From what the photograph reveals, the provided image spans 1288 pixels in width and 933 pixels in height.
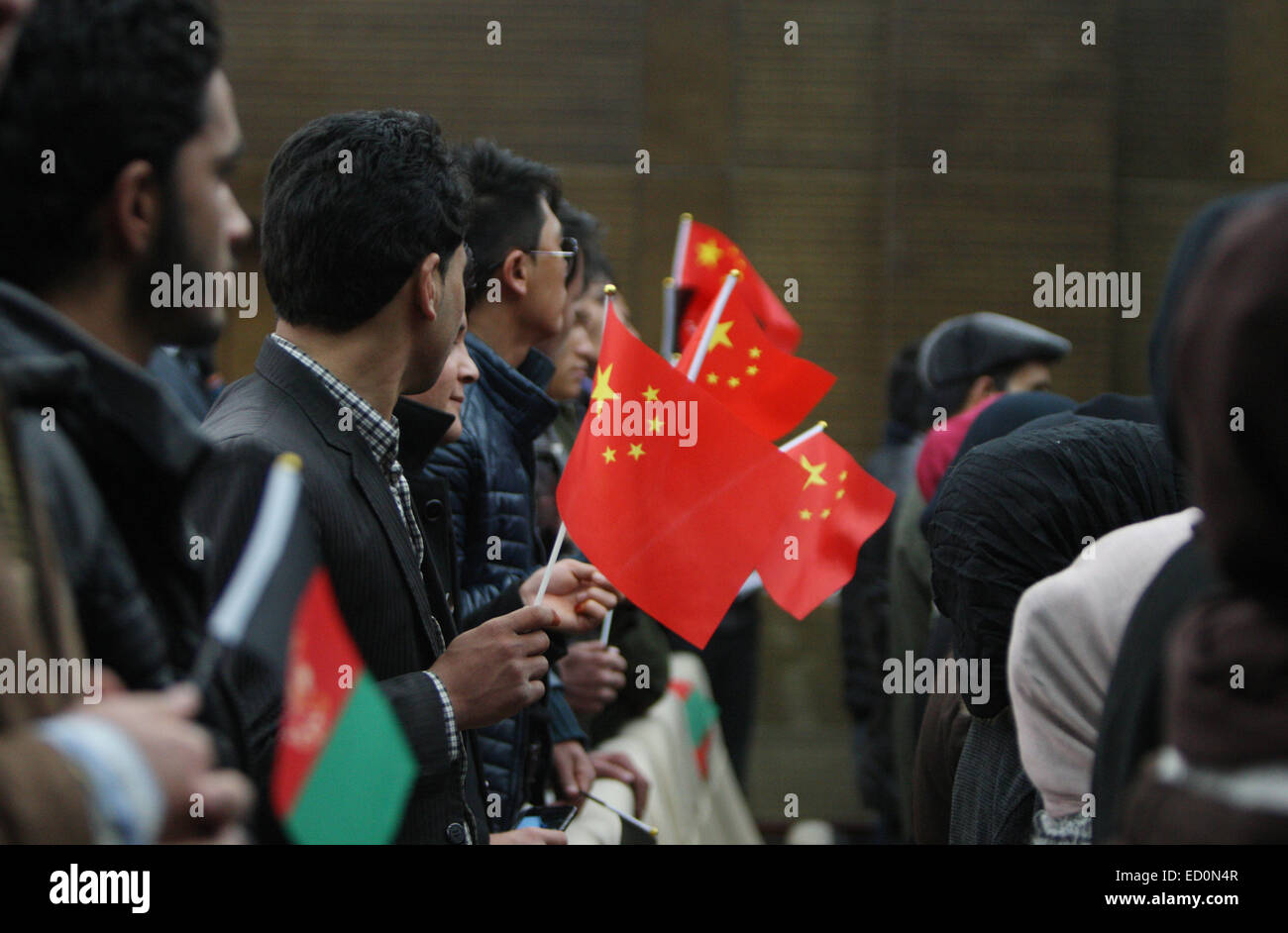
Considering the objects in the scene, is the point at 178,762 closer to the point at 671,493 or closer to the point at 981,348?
Result: the point at 671,493

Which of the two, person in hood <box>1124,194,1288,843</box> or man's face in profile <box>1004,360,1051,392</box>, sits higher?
man's face in profile <box>1004,360,1051,392</box>

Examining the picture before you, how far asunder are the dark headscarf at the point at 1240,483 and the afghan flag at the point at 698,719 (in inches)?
194

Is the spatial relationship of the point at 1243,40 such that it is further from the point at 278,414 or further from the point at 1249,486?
the point at 1249,486

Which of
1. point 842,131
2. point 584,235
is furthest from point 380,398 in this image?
point 842,131

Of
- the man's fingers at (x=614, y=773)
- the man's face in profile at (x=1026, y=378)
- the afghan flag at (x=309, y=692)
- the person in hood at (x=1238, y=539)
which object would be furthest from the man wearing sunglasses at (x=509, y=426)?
the man's face in profile at (x=1026, y=378)

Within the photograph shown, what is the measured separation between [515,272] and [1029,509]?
149cm

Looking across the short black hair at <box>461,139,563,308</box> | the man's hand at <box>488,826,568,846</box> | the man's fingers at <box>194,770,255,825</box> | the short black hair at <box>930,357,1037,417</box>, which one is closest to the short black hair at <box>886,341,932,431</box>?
the short black hair at <box>930,357,1037,417</box>

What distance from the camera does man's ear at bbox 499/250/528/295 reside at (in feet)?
11.9

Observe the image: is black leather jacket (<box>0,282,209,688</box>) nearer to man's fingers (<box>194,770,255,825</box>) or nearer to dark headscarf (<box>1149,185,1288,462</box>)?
man's fingers (<box>194,770,255,825</box>)

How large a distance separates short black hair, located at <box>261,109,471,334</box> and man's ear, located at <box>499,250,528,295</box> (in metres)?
1.11

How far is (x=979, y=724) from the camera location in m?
2.93

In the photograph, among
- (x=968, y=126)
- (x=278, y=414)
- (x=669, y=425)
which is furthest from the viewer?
(x=968, y=126)
